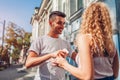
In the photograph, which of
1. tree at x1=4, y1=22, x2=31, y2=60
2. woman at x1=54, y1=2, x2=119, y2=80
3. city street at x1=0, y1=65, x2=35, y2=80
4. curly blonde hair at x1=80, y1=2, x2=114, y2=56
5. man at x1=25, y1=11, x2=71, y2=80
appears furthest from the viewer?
tree at x1=4, y1=22, x2=31, y2=60

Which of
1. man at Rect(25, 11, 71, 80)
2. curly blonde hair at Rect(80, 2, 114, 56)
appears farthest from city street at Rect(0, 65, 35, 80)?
curly blonde hair at Rect(80, 2, 114, 56)

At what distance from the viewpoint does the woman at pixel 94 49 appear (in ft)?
4.92

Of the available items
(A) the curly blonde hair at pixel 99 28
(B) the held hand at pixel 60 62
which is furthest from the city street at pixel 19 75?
(A) the curly blonde hair at pixel 99 28

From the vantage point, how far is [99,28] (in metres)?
1.64

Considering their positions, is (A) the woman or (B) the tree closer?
(A) the woman

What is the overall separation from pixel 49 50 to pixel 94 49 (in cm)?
88

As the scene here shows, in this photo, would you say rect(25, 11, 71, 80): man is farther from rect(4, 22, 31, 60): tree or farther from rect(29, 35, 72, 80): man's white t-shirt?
rect(4, 22, 31, 60): tree

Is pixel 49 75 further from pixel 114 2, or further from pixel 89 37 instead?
pixel 114 2

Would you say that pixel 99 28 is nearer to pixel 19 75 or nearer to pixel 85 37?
pixel 85 37

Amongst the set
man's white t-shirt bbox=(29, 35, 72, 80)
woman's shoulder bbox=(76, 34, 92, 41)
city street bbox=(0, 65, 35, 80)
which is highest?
woman's shoulder bbox=(76, 34, 92, 41)

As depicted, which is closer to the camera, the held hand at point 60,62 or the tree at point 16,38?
the held hand at point 60,62

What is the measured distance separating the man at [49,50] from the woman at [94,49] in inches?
22.7

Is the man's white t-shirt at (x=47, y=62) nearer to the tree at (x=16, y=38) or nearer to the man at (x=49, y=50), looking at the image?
the man at (x=49, y=50)

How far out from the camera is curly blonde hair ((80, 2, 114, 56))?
1.61 meters
